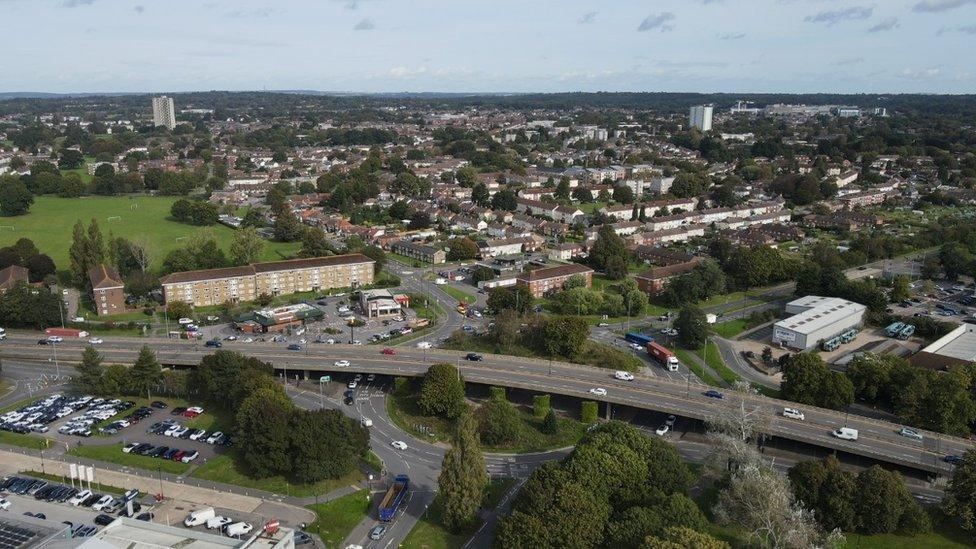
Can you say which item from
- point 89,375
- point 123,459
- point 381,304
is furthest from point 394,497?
point 381,304

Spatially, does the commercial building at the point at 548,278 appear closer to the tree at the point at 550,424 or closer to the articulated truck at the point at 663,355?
the articulated truck at the point at 663,355

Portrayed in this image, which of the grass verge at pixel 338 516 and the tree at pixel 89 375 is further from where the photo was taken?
the tree at pixel 89 375

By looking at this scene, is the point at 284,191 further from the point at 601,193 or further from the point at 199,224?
the point at 601,193

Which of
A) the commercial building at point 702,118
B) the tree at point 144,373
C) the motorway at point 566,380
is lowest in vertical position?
the motorway at point 566,380

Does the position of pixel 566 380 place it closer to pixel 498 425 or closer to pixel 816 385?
pixel 498 425

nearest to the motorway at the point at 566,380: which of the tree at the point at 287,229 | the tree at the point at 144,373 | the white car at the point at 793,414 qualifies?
the white car at the point at 793,414

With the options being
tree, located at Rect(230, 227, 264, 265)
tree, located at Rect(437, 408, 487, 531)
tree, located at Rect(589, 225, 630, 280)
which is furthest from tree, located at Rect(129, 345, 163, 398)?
tree, located at Rect(589, 225, 630, 280)
